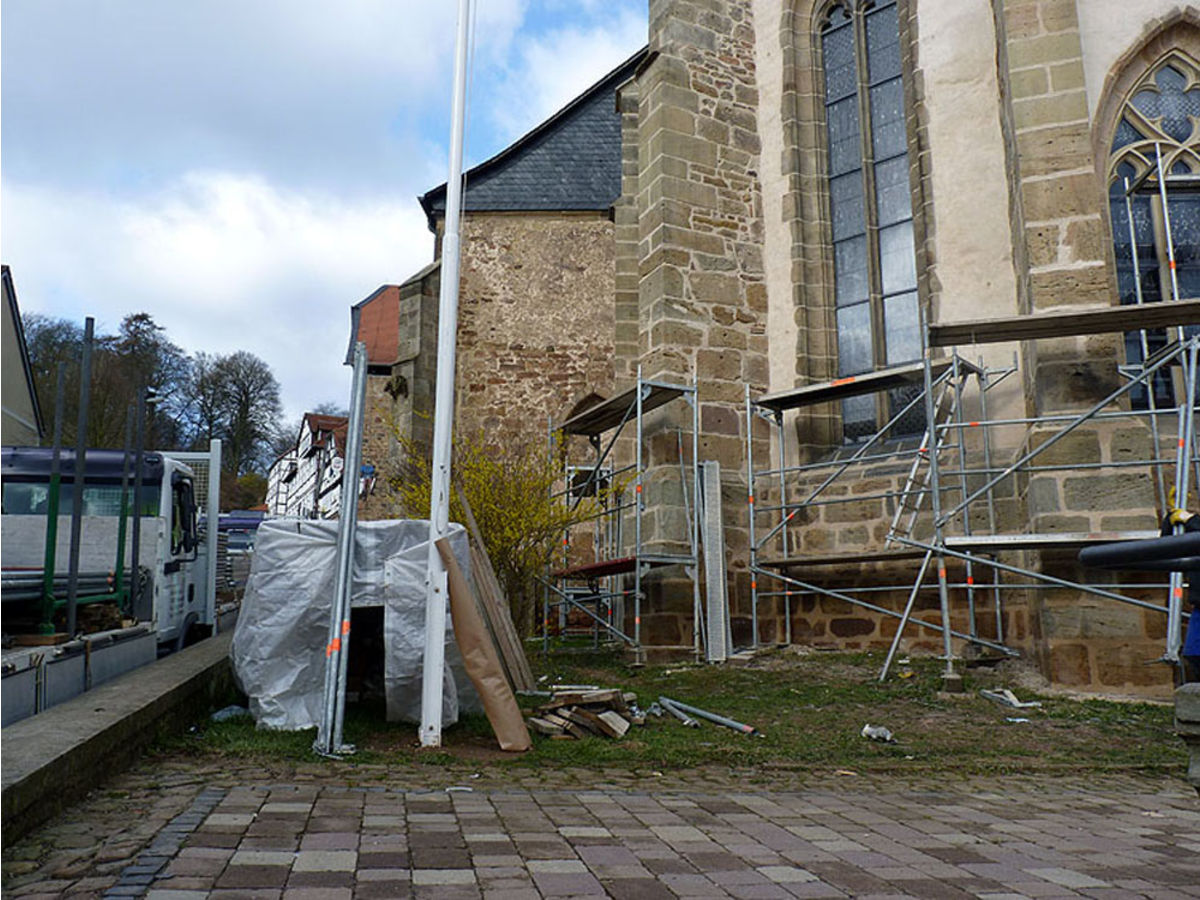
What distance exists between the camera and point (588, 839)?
395 centimetres

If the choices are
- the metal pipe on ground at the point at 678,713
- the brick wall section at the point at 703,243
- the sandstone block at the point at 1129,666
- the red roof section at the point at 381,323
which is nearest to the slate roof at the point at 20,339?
the red roof section at the point at 381,323

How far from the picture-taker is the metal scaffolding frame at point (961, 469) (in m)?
8.10

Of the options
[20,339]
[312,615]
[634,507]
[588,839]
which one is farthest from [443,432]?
[20,339]

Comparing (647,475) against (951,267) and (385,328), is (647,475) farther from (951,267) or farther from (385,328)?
(385,328)

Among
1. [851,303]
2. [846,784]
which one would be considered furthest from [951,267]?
[846,784]

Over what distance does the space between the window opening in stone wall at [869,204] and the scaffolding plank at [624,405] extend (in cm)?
208

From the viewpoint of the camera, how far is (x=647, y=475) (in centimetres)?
1138

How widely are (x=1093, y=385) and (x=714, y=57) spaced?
6.41m

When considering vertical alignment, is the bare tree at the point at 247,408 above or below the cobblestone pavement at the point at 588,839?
above

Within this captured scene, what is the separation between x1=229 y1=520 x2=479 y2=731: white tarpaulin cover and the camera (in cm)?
631

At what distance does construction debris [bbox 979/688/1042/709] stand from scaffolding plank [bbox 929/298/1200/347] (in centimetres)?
299

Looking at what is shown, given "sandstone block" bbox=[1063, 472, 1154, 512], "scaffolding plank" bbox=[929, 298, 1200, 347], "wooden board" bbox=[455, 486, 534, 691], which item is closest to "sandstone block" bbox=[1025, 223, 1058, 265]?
"scaffolding plank" bbox=[929, 298, 1200, 347]

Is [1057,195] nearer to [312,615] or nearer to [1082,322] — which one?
[1082,322]

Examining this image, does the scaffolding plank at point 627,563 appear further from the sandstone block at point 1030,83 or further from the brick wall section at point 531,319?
the brick wall section at point 531,319
